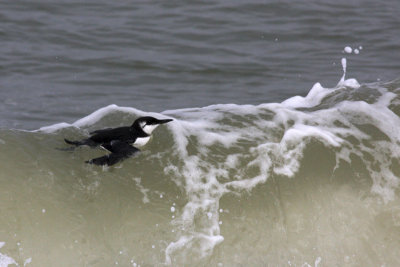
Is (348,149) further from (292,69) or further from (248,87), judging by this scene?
(292,69)

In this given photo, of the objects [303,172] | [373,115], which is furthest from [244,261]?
[373,115]

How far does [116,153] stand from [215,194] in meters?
0.75

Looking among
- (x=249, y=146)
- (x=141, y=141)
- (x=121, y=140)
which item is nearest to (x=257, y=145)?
(x=249, y=146)

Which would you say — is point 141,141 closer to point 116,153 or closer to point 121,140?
point 121,140

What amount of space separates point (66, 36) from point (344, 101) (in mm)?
5152

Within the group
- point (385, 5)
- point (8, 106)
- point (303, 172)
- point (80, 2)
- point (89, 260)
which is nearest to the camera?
point (89, 260)

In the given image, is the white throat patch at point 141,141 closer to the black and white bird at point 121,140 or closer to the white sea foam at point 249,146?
the black and white bird at point 121,140

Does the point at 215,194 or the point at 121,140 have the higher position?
the point at 121,140

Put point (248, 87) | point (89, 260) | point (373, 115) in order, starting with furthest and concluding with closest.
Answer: point (248, 87) < point (373, 115) < point (89, 260)

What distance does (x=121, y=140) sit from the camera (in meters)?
5.11

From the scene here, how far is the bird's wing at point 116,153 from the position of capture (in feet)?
16.4

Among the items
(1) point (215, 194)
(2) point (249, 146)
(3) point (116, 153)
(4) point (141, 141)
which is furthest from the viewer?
(2) point (249, 146)

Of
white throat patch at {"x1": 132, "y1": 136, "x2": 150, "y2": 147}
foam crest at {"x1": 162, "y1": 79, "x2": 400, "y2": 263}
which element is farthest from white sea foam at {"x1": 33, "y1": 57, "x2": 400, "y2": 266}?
white throat patch at {"x1": 132, "y1": 136, "x2": 150, "y2": 147}

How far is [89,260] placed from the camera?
4.58 metres
